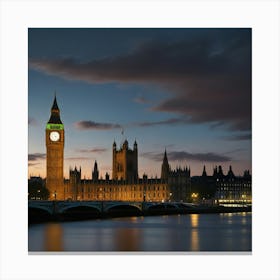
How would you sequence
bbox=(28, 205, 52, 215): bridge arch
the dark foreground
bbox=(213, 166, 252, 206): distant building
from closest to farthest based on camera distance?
1. bbox=(28, 205, 52, 215): bridge arch
2. the dark foreground
3. bbox=(213, 166, 252, 206): distant building

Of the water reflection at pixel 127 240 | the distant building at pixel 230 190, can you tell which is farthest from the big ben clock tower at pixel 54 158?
the water reflection at pixel 127 240

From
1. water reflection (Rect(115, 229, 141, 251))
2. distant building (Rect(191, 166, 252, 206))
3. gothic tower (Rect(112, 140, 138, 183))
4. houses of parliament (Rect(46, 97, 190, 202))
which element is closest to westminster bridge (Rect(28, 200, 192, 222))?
water reflection (Rect(115, 229, 141, 251))

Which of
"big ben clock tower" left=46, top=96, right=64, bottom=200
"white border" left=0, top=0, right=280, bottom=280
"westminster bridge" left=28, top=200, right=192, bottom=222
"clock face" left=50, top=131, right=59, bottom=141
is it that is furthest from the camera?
"clock face" left=50, top=131, right=59, bottom=141

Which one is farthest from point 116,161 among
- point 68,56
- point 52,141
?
point 68,56

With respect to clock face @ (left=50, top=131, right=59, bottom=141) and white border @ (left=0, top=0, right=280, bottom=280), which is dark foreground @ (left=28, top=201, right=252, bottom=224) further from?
white border @ (left=0, top=0, right=280, bottom=280)

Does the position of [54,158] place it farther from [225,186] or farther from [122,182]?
[225,186]

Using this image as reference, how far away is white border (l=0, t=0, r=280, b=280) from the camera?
9375 millimetres

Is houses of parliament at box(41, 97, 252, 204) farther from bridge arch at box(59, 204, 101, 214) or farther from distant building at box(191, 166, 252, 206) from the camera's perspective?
bridge arch at box(59, 204, 101, 214)

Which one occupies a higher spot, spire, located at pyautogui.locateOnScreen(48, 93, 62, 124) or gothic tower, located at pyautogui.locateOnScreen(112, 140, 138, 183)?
spire, located at pyautogui.locateOnScreen(48, 93, 62, 124)

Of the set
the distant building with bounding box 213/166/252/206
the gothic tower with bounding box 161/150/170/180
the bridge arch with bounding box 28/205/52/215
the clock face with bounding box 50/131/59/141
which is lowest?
the distant building with bounding box 213/166/252/206

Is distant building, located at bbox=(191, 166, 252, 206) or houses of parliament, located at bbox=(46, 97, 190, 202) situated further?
distant building, located at bbox=(191, 166, 252, 206)

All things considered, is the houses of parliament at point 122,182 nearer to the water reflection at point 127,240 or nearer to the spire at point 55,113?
the spire at point 55,113
